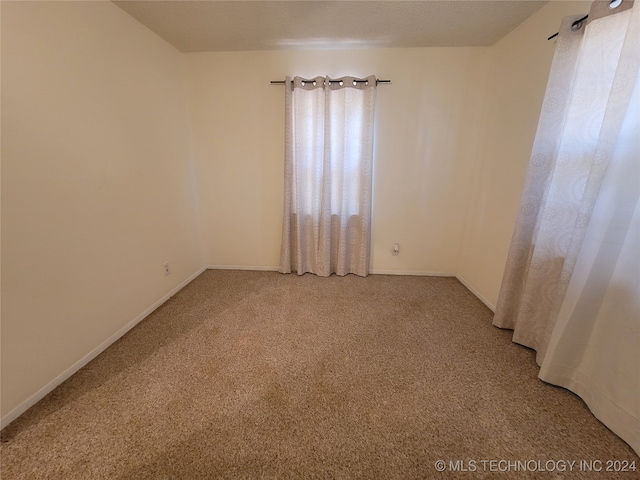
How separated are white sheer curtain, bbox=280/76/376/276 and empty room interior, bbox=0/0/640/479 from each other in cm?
2

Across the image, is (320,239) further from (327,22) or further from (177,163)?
(327,22)

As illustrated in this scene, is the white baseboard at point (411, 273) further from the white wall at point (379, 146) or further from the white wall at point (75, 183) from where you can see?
the white wall at point (75, 183)

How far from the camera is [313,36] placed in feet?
7.01

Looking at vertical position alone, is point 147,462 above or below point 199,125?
below

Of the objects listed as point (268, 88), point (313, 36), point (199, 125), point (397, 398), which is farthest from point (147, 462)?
point (313, 36)

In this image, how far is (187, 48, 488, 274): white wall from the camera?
2.34 metres

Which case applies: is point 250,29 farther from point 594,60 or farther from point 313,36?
point 594,60

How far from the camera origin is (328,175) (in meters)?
2.49

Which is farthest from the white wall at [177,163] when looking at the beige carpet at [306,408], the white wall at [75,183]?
the beige carpet at [306,408]

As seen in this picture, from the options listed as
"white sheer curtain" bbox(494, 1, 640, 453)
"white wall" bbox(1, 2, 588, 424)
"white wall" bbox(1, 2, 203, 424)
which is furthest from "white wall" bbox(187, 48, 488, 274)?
"white sheer curtain" bbox(494, 1, 640, 453)

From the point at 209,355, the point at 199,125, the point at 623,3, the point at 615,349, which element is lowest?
the point at 209,355

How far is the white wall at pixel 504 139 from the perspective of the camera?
1.70 m

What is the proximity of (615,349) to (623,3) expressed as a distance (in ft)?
5.30

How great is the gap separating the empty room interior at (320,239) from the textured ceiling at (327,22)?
0.08 feet
